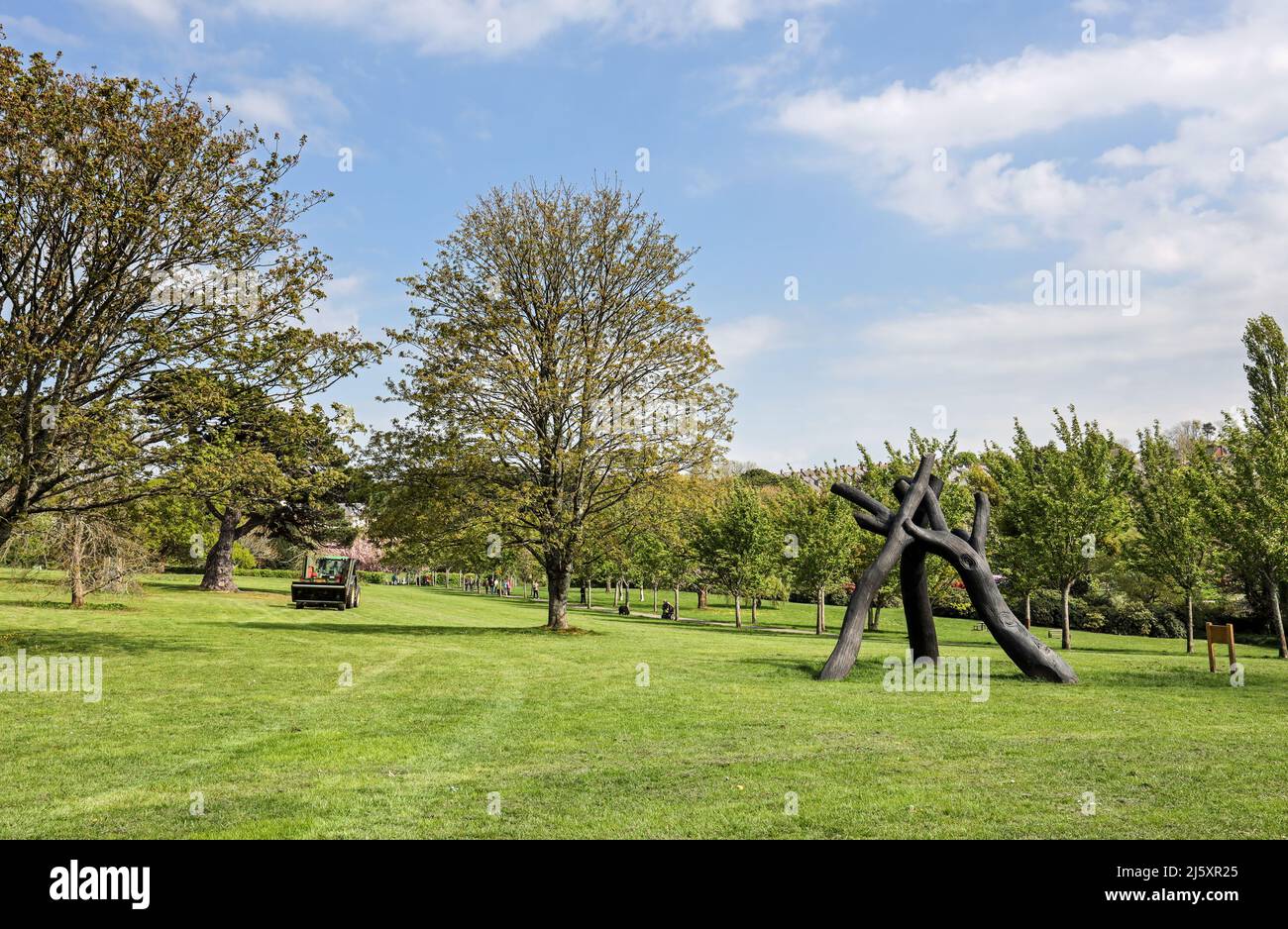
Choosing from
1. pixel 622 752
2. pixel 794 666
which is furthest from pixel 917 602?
pixel 622 752

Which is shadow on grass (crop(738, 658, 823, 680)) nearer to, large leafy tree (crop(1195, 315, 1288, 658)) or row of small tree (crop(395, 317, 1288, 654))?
row of small tree (crop(395, 317, 1288, 654))

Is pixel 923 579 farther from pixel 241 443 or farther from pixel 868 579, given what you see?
pixel 241 443

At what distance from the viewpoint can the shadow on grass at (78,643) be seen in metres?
18.1

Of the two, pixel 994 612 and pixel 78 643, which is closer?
pixel 994 612

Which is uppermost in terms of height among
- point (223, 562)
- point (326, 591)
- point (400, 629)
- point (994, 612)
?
point (994, 612)

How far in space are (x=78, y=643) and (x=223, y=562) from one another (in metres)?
29.3

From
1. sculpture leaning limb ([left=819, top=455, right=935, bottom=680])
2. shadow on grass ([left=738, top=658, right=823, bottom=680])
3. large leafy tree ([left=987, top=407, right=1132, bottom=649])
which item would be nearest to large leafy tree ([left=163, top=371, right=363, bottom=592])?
shadow on grass ([left=738, top=658, right=823, bottom=680])

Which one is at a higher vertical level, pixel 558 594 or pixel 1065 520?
pixel 1065 520

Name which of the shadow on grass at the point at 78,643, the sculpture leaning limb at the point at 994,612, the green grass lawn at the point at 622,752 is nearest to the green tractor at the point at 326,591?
the shadow on grass at the point at 78,643

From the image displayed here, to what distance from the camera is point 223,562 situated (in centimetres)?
4675

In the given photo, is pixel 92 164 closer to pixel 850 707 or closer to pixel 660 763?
pixel 660 763

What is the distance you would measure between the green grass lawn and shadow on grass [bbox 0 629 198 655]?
0.25m
